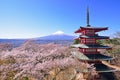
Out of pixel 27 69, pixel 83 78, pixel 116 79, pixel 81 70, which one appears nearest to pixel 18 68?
pixel 27 69

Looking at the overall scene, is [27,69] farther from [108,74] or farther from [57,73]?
[108,74]

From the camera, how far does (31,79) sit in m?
8.37

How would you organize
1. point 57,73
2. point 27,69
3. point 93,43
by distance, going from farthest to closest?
point 93,43 → point 57,73 → point 27,69

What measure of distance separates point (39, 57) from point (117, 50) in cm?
2224

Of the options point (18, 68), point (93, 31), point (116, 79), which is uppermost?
point (93, 31)

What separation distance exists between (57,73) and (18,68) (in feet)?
7.65

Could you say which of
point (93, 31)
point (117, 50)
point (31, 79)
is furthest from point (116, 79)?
point (117, 50)

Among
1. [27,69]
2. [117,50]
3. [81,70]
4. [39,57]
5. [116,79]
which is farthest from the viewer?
[117,50]

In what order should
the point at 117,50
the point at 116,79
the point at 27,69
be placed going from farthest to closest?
the point at 117,50 → the point at 116,79 → the point at 27,69

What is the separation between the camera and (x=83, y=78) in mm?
14516

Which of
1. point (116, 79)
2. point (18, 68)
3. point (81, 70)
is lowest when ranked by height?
point (116, 79)

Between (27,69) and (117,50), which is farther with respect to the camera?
(117,50)

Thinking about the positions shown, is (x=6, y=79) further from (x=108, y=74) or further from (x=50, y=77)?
(x=108, y=74)

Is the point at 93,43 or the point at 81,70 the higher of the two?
the point at 93,43
